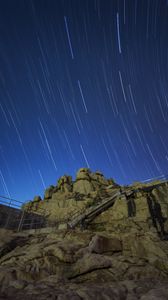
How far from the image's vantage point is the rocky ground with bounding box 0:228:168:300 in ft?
22.8

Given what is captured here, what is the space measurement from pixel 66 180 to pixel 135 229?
37.3 m

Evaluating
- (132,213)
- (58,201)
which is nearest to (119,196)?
(132,213)

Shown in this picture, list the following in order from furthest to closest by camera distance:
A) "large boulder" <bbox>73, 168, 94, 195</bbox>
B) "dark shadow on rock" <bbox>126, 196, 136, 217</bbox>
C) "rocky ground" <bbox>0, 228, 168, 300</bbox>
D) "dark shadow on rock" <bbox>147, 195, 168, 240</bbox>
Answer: "large boulder" <bbox>73, 168, 94, 195</bbox>
"dark shadow on rock" <bbox>126, 196, 136, 217</bbox>
"dark shadow on rock" <bbox>147, 195, 168, 240</bbox>
"rocky ground" <bbox>0, 228, 168, 300</bbox>

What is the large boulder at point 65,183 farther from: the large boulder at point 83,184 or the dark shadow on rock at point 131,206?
the dark shadow on rock at point 131,206

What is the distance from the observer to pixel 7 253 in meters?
13.9

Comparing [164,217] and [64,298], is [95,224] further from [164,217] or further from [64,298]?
[64,298]

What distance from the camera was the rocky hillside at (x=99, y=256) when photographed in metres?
7.24

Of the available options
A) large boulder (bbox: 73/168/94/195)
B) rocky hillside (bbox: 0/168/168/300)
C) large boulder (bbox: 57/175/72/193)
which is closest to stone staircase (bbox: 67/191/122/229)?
rocky hillside (bbox: 0/168/168/300)

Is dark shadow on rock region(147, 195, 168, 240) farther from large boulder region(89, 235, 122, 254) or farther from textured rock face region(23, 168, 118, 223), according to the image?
textured rock face region(23, 168, 118, 223)

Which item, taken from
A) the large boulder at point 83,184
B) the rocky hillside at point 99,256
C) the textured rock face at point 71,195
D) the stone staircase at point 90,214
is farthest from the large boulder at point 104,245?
the large boulder at point 83,184

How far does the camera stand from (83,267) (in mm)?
11102

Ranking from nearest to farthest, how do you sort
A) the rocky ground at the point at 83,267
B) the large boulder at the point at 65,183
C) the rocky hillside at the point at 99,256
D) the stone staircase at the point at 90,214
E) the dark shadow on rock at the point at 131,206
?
the rocky ground at the point at 83,267 → the rocky hillside at the point at 99,256 → the stone staircase at the point at 90,214 → the dark shadow on rock at the point at 131,206 → the large boulder at the point at 65,183

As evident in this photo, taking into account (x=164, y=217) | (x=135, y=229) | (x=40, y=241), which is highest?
(x=164, y=217)

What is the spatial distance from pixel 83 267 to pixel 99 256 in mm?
1740
